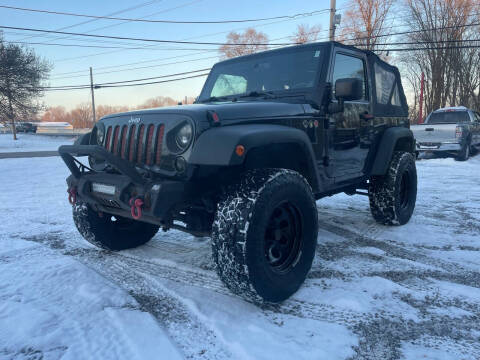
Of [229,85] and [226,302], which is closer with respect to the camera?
[226,302]

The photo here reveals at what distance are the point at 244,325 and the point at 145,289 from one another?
95 centimetres

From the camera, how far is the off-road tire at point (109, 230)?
3.44 meters

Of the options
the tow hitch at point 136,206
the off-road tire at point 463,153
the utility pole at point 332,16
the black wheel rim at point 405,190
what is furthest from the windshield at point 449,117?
the tow hitch at point 136,206

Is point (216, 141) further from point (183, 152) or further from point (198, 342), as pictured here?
point (198, 342)

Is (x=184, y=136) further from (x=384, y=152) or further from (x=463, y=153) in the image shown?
(x=463, y=153)

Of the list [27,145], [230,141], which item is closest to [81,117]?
[27,145]

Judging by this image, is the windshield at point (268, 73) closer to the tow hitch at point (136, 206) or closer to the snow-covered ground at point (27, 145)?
the tow hitch at point (136, 206)

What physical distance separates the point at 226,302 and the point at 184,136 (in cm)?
124

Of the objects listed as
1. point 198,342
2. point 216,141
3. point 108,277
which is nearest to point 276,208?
point 216,141

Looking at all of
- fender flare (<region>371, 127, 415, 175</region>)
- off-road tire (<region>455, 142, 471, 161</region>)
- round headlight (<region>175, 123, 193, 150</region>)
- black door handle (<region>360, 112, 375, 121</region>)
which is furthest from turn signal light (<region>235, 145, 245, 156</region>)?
off-road tire (<region>455, 142, 471, 161</region>)

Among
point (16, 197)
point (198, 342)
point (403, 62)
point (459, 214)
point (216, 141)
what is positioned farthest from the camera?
point (403, 62)

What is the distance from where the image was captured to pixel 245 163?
2744 mm

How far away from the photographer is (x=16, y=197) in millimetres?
6570

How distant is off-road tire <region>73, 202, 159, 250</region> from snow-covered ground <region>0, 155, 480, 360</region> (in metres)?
0.13
